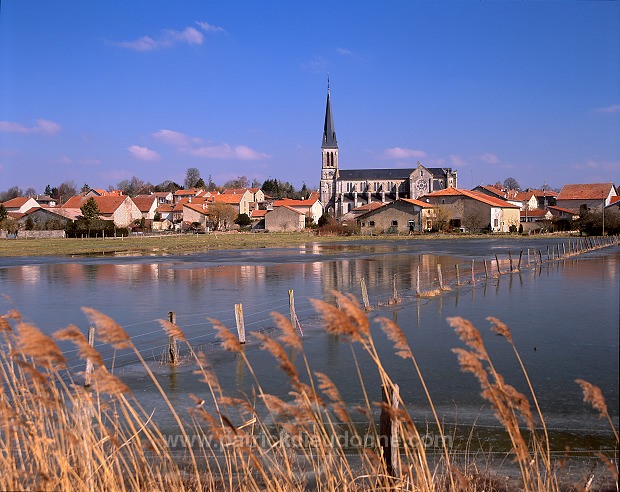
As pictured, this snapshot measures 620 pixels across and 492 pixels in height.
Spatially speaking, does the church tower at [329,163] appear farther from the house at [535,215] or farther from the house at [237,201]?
the house at [535,215]

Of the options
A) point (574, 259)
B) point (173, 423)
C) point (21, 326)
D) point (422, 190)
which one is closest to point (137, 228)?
point (422, 190)

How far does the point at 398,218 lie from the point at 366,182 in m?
44.1

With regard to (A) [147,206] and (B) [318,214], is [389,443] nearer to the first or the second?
(A) [147,206]

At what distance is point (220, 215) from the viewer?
99.1 meters

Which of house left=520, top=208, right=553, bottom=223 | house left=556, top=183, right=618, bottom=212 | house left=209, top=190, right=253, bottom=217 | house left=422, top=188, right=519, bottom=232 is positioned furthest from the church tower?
house left=556, top=183, right=618, bottom=212

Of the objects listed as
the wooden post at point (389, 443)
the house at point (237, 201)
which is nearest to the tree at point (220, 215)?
the house at point (237, 201)

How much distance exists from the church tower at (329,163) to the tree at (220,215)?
31.0m

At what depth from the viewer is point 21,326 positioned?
10.7 feet

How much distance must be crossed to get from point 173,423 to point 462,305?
12.6 meters

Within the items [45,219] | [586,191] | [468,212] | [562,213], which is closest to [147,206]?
[45,219]

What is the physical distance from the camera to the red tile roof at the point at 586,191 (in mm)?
102925

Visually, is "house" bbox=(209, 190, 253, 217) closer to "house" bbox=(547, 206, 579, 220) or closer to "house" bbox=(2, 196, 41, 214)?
"house" bbox=(2, 196, 41, 214)

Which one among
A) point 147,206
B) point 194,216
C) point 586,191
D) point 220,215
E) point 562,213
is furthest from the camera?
point 147,206

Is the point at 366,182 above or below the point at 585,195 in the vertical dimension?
above
